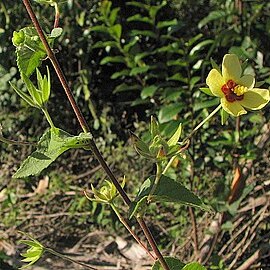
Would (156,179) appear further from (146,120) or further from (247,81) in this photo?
(146,120)

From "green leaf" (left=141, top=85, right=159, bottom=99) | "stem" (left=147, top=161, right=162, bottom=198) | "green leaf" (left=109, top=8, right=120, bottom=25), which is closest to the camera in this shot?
"stem" (left=147, top=161, right=162, bottom=198)

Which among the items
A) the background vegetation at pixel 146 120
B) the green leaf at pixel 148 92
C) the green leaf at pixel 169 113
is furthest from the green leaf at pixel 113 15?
the green leaf at pixel 169 113

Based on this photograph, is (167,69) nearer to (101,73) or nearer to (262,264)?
(101,73)

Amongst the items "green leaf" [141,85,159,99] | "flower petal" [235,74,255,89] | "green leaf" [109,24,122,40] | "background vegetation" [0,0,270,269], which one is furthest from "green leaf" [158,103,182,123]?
"flower petal" [235,74,255,89]

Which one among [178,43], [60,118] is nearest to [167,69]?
[178,43]

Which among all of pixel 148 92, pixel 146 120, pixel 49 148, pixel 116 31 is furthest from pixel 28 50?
pixel 146 120

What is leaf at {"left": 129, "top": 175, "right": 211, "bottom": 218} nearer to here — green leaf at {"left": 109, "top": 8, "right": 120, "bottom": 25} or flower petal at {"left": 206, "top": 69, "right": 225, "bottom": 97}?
flower petal at {"left": 206, "top": 69, "right": 225, "bottom": 97}
